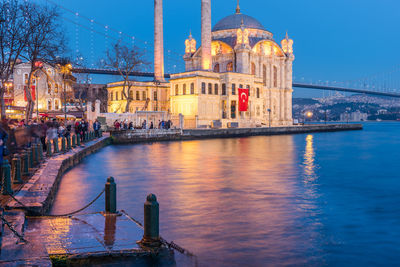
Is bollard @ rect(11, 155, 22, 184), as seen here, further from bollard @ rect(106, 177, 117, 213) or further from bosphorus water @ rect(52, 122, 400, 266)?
bollard @ rect(106, 177, 117, 213)

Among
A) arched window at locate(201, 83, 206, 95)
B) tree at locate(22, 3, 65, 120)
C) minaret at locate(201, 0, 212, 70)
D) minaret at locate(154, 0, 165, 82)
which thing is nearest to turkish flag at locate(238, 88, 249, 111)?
arched window at locate(201, 83, 206, 95)

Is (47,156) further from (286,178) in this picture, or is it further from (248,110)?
(248,110)

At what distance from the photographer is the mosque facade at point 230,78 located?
Result: 4856 cm

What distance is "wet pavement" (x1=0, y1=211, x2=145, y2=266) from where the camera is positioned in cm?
516

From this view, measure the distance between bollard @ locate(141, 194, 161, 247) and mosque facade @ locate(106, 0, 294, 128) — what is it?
40.8 metres

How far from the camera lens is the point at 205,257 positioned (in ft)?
22.6

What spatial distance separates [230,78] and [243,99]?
132 inches

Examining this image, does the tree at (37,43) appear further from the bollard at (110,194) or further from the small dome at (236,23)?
the small dome at (236,23)

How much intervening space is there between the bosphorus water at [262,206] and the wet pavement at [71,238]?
1.06 metres

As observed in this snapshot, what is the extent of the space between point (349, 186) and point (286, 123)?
178 feet

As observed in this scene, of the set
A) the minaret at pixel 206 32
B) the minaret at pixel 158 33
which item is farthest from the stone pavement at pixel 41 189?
the minaret at pixel 158 33

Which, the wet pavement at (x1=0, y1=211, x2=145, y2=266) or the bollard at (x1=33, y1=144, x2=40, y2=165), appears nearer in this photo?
the wet pavement at (x1=0, y1=211, x2=145, y2=266)

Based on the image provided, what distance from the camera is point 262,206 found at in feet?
35.9

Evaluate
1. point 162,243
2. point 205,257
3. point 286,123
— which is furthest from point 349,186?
point 286,123
